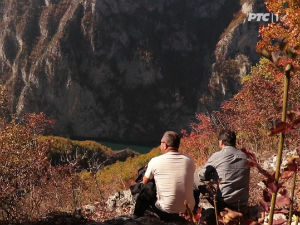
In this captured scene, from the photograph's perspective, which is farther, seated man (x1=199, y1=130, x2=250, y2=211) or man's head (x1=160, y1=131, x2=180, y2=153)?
seated man (x1=199, y1=130, x2=250, y2=211)

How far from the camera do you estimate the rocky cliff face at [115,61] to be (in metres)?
84.5

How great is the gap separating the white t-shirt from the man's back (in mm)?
642

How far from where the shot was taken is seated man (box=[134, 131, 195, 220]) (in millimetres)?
4516

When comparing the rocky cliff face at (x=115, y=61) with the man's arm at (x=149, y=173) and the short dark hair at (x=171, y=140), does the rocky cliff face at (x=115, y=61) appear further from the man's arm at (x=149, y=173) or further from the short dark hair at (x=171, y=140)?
the short dark hair at (x=171, y=140)

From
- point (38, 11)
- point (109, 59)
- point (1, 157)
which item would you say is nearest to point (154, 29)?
point (109, 59)

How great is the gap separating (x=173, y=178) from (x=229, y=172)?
0.99 meters

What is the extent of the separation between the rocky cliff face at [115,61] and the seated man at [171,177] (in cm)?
7932

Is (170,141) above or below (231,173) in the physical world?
above

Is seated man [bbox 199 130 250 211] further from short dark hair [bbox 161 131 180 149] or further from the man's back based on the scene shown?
short dark hair [bbox 161 131 180 149]

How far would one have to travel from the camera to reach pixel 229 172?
198 inches

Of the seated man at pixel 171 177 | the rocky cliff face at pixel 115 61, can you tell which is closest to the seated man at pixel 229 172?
the seated man at pixel 171 177

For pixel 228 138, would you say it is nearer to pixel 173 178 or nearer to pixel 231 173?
pixel 231 173

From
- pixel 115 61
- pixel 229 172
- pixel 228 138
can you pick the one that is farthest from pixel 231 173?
pixel 115 61

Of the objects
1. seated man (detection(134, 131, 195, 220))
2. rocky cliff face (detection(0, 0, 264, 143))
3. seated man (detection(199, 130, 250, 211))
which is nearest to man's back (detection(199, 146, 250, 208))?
seated man (detection(199, 130, 250, 211))
